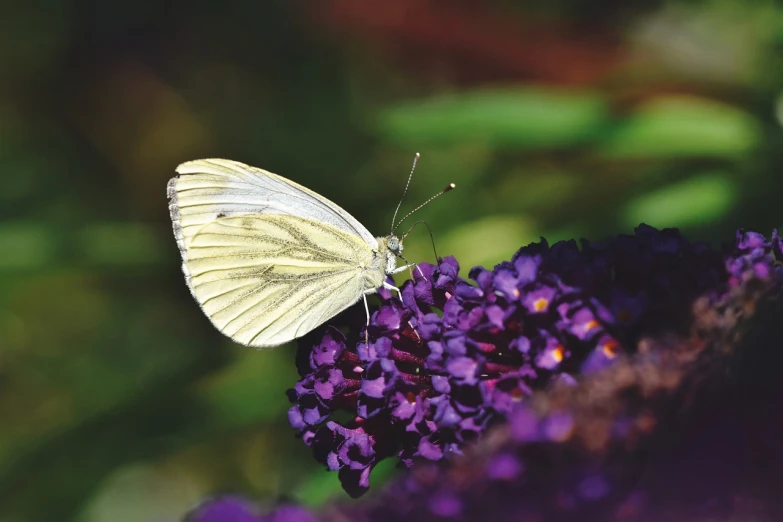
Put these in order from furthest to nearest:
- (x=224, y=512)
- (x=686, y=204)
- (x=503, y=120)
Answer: (x=503, y=120) → (x=686, y=204) → (x=224, y=512)

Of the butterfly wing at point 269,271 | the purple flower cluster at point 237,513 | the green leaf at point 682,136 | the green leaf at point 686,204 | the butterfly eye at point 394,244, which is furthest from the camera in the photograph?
the green leaf at point 682,136

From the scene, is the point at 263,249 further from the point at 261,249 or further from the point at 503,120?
the point at 503,120

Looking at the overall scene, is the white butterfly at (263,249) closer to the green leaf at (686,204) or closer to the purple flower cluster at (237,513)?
the purple flower cluster at (237,513)

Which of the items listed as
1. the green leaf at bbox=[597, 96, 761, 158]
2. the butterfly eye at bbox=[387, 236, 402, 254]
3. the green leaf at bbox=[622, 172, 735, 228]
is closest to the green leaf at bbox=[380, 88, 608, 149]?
the green leaf at bbox=[597, 96, 761, 158]

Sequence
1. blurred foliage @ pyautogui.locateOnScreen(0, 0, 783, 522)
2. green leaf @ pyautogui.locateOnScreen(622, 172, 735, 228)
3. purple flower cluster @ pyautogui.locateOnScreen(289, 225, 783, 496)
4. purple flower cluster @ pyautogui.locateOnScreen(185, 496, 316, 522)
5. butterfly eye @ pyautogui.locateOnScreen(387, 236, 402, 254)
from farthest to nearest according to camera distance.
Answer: blurred foliage @ pyautogui.locateOnScreen(0, 0, 783, 522) → green leaf @ pyautogui.locateOnScreen(622, 172, 735, 228) → butterfly eye @ pyautogui.locateOnScreen(387, 236, 402, 254) → purple flower cluster @ pyautogui.locateOnScreen(289, 225, 783, 496) → purple flower cluster @ pyautogui.locateOnScreen(185, 496, 316, 522)

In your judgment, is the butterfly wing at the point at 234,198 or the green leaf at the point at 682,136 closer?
the butterfly wing at the point at 234,198

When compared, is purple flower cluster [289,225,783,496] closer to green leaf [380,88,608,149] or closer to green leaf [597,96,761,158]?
green leaf [597,96,761,158]

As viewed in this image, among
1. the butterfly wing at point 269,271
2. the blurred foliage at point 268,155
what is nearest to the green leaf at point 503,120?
the blurred foliage at point 268,155

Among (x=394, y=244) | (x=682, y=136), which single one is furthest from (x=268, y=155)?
(x=682, y=136)

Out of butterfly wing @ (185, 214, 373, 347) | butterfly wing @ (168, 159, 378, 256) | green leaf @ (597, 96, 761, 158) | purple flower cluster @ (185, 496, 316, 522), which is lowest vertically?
purple flower cluster @ (185, 496, 316, 522)
